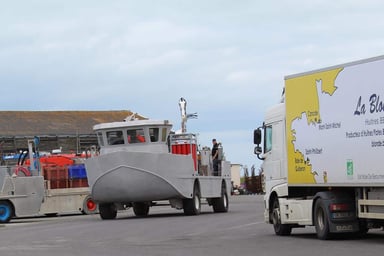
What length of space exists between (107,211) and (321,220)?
47.6 ft

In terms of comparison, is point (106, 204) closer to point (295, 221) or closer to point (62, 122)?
point (295, 221)

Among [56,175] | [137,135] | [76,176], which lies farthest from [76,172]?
[137,135]

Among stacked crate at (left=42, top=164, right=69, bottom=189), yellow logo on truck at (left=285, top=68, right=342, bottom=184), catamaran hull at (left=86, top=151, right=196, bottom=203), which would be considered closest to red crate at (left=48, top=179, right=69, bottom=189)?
stacked crate at (left=42, top=164, right=69, bottom=189)

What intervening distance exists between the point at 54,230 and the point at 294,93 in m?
9.45

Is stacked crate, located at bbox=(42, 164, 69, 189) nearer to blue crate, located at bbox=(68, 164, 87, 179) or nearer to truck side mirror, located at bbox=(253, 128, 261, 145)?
blue crate, located at bbox=(68, 164, 87, 179)

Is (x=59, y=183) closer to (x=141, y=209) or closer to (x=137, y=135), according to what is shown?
(x=141, y=209)

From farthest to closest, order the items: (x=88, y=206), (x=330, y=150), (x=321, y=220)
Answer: (x=88, y=206)
(x=321, y=220)
(x=330, y=150)

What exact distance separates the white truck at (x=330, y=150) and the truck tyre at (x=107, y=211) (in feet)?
37.2

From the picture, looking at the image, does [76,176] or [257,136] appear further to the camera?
[76,176]

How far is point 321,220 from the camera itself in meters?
17.6

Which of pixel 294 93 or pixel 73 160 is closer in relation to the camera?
pixel 294 93

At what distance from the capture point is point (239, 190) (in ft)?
221

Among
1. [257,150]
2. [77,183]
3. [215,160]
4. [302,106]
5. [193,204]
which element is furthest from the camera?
[77,183]

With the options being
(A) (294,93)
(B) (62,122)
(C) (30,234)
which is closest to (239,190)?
(B) (62,122)
